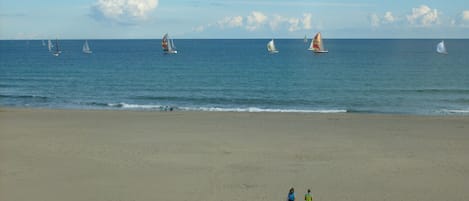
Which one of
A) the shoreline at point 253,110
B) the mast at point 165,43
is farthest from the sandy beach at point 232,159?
the mast at point 165,43

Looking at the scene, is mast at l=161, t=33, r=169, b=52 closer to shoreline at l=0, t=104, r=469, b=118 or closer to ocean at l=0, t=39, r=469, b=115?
ocean at l=0, t=39, r=469, b=115

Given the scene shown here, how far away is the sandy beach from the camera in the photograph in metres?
20.8

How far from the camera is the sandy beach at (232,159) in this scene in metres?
20.8

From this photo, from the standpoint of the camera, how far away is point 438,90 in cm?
5662

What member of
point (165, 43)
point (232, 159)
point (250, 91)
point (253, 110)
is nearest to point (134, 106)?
point (253, 110)

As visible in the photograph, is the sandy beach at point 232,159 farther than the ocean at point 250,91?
No

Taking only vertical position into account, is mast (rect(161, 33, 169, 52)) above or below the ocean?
above

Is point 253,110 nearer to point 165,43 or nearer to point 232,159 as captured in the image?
point 232,159

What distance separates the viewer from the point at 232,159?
84.4 feet

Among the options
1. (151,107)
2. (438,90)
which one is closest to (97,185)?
(151,107)

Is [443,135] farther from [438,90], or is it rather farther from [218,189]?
[438,90]

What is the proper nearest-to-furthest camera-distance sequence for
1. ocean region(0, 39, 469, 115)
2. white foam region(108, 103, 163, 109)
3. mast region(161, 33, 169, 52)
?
white foam region(108, 103, 163, 109) < ocean region(0, 39, 469, 115) < mast region(161, 33, 169, 52)

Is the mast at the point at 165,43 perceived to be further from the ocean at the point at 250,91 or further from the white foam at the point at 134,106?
the white foam at the point at 134,106

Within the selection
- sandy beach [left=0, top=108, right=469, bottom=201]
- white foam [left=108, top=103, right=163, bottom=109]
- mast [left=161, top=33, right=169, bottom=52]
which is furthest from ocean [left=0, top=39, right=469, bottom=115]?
mast [left=161, top=33, right=169, bottom=52]
